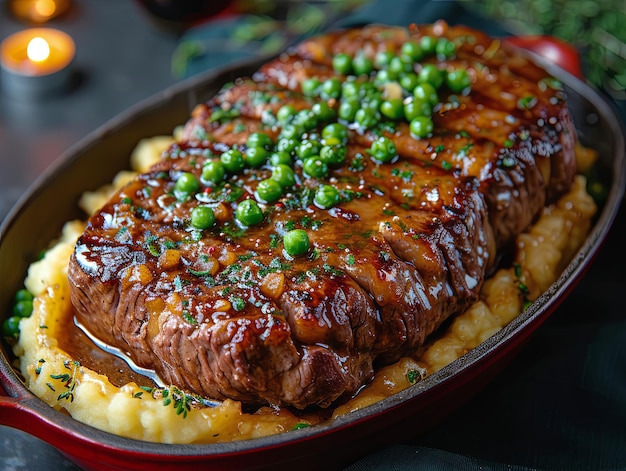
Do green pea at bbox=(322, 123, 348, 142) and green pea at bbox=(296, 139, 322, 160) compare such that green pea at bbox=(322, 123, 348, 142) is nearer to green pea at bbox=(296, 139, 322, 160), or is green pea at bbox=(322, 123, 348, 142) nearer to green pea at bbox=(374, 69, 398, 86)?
green pea at bbox=(296, 139, 322, 160)

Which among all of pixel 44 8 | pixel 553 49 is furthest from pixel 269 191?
pixel 44 8

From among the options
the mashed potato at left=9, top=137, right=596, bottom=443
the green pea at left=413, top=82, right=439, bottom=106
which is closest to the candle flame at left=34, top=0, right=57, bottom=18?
the mashed potato at left=9, top=137, right=596, bottom=443

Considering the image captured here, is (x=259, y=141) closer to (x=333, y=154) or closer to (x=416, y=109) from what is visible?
(x=333, y=154)

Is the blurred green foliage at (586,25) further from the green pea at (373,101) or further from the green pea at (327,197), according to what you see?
the green pea at (327,197)

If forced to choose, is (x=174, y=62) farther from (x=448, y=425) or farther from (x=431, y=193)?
(x=448, y=425)

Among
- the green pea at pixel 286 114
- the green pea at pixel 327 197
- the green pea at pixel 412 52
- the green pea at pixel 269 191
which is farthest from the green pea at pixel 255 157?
the green pea at pixel 412 52

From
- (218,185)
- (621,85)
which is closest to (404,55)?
(218,185)
